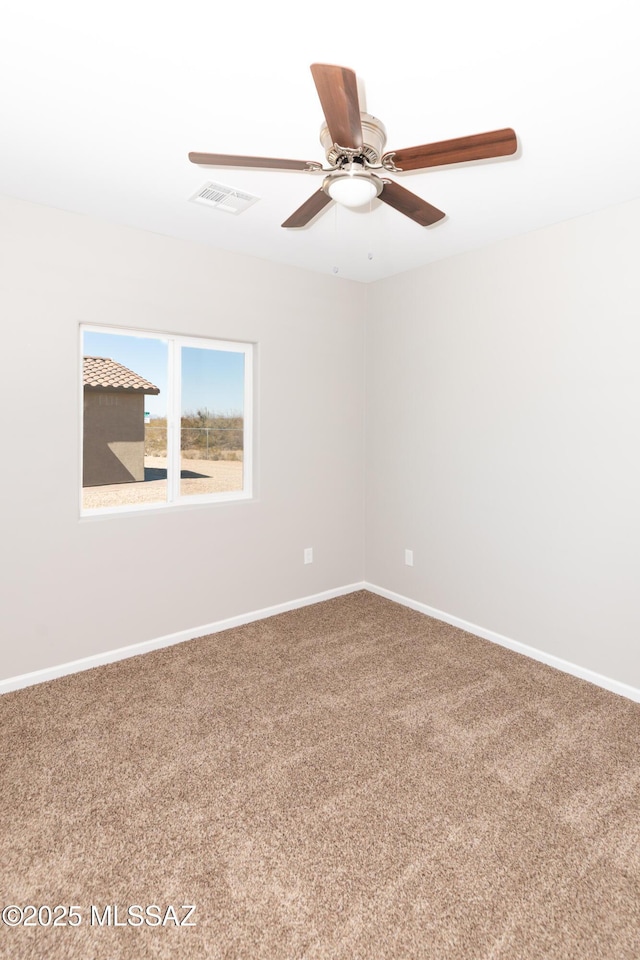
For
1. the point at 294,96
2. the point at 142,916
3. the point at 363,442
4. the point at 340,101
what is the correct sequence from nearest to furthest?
the point at 340,101 < the point at 142,916 < the point at 294,96 < the point at 363,442

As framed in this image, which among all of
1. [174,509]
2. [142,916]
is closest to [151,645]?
[174,509]

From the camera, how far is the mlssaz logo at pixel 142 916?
1489 millimetres

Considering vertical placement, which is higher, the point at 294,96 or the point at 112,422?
the point at 294,96

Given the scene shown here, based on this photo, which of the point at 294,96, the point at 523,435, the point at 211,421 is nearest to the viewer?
the point at 294,96

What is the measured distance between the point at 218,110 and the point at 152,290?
1.39 metres

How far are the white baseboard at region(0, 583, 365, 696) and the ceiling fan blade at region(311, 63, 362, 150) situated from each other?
285 cm

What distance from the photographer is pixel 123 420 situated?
3.19m

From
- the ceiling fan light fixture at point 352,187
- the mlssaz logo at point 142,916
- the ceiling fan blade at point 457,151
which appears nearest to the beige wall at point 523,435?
the ceiling fan blade at point 457,151

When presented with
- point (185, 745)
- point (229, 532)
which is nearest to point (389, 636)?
point (229, 532)

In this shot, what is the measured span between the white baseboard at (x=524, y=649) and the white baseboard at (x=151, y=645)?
1.74ft

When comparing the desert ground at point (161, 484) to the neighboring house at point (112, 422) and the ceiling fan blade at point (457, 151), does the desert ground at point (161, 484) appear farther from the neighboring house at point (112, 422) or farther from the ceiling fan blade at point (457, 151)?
the ceiling fan blade at point (457, 151)

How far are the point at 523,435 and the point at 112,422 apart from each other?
8.21 ft

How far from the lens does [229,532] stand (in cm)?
352

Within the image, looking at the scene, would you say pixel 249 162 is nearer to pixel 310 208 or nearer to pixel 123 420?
pixel 310 208
